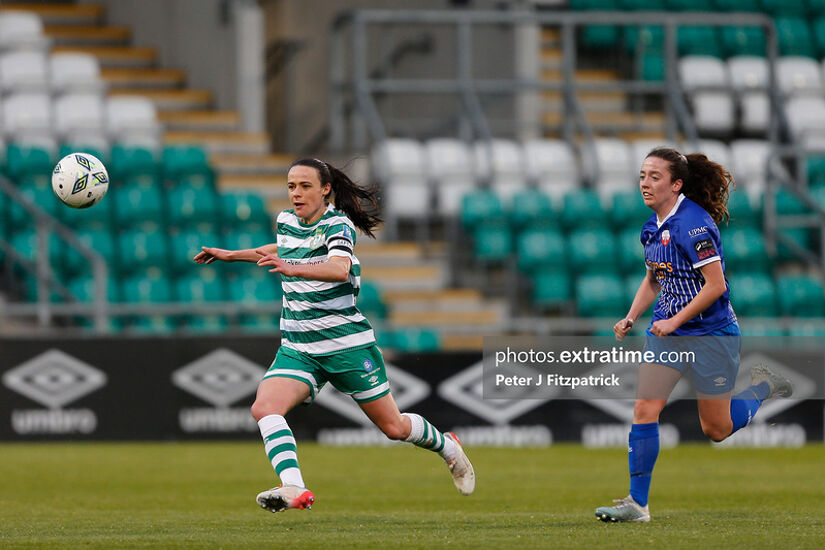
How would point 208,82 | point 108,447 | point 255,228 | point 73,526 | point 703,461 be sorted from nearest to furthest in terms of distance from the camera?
point 73,526
point 703,461
point 108,447
point 255,228
point 208,82

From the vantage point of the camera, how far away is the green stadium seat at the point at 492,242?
18.0m

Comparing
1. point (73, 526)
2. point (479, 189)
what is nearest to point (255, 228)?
point (479, 189)

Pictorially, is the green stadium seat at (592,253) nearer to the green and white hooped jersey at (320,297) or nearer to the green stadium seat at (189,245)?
the green stadium seat at (189,245)

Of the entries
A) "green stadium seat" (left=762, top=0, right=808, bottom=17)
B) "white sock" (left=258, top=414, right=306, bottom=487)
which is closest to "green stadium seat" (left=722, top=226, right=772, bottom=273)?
"green stadium seat" (left=762, top=0, right=808, bottom=17)

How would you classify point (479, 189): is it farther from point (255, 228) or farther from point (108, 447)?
point (108, 447)

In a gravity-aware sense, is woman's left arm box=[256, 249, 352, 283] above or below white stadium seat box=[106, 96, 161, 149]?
below

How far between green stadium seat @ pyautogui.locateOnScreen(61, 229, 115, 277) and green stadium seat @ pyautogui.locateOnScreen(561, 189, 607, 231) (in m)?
5.79

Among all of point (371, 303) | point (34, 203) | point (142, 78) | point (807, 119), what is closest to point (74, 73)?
point (142, 78)

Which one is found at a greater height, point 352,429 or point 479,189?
point 479,189

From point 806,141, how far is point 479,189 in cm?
524

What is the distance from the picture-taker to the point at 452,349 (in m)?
15.0

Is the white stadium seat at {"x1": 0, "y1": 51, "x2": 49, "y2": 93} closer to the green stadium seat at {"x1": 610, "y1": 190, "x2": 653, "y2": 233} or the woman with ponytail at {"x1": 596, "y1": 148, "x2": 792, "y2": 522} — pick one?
the green stadium seat at {"x1": 610, "y1": 190, "x2": 653, "y2": 233}

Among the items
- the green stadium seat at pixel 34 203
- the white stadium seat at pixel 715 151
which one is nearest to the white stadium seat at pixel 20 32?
the green stadium seat at pixel 34 203

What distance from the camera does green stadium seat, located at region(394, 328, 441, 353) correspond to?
15.8 metres
